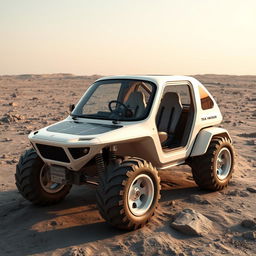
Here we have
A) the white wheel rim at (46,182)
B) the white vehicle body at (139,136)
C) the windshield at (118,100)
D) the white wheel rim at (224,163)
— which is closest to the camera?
the white vehicle body at (139,136)

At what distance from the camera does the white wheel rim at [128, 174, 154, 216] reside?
5.16 meters

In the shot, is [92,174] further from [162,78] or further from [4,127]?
[4,127]

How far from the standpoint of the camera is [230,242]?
4895 millimetres

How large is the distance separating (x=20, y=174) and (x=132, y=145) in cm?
165

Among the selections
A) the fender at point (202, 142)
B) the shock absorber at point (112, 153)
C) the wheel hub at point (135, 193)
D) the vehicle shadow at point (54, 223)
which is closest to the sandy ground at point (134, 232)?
the vehicle shadow at point (54, 223)

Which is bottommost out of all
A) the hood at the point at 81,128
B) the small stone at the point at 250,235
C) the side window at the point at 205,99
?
the small stone at the point at 250,235

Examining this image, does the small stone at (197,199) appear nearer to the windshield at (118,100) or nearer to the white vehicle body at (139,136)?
the white vehicle body at (139,136)

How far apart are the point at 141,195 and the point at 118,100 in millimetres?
1566

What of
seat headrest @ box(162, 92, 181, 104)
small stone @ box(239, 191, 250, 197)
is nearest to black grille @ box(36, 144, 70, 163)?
seat headrest @ box(162, 92, 181, 104)

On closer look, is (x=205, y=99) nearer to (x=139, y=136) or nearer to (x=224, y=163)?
(x=224, y=163)

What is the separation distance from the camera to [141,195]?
17.5 ft

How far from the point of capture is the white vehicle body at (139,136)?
4.96 meters

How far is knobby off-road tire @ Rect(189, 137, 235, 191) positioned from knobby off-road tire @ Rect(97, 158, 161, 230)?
1425mm

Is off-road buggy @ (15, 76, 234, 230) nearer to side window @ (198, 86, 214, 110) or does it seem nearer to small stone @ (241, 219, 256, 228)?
side window @ (198, 86, 214, 110)
